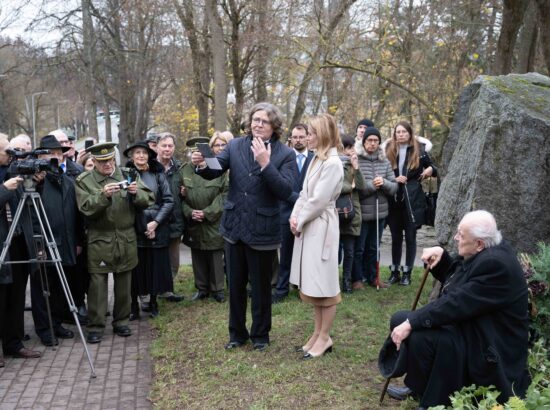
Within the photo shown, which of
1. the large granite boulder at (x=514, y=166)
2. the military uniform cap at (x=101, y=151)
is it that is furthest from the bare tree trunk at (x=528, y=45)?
the military uniform cap at (x=101, y=151)

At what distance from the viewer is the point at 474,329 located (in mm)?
4031

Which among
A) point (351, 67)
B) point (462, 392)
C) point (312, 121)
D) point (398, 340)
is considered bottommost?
point (462, 392)

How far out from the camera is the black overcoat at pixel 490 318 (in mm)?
3910

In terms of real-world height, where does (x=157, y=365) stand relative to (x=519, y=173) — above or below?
below

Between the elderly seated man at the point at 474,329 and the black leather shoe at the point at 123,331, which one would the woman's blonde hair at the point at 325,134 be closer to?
the elderly seated man at the point at 474,329

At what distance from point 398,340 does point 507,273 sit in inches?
32.8

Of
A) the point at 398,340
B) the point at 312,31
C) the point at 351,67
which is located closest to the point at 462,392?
the point at 398,340

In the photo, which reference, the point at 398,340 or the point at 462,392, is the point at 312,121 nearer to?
the point at 398,340

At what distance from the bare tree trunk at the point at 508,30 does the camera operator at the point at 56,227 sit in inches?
263

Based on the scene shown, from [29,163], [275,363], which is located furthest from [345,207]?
[29,163]

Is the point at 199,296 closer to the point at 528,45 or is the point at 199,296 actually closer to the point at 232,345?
the point at 232,345

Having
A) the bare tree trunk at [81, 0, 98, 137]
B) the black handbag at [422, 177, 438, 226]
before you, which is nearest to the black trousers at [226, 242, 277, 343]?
the black handbag at [422, 177, 438, 226]

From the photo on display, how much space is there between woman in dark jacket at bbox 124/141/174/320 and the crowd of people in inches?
0.5

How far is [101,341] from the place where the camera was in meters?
6.34
